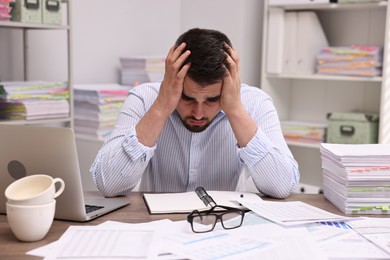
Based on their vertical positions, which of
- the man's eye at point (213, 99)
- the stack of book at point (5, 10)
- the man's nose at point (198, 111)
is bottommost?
the man's nose at point (198, 111)

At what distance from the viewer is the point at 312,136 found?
3086 millimetres

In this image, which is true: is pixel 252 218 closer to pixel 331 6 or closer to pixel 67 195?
pixel 67 195

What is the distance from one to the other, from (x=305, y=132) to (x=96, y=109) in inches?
48.5

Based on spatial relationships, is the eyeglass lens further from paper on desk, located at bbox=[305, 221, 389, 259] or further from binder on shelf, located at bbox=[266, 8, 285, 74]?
binder on shelf, located at bbox=[266, 8, 285, 74]

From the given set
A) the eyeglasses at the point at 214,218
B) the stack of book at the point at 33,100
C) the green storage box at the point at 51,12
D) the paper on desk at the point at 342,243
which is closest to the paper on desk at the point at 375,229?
the paper on desk at the point at 342,243

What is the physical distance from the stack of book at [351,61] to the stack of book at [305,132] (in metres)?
0.32

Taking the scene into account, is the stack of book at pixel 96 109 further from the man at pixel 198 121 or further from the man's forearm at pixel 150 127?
the man's forearm at pixel 150 127

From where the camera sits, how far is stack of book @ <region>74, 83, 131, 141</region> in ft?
9.17

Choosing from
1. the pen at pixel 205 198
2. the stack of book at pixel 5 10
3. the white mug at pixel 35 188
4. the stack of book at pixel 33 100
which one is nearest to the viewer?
Answer: the white mug at pixel 35 188

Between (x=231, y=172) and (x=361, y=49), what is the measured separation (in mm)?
1459

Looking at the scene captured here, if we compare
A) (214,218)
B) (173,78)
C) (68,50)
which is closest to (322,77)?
(68,50)

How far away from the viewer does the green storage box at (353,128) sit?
2881 mm

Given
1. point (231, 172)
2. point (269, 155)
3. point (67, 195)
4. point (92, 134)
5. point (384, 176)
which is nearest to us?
point (67, 195)

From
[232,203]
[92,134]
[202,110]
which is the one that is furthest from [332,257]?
[92,134]
